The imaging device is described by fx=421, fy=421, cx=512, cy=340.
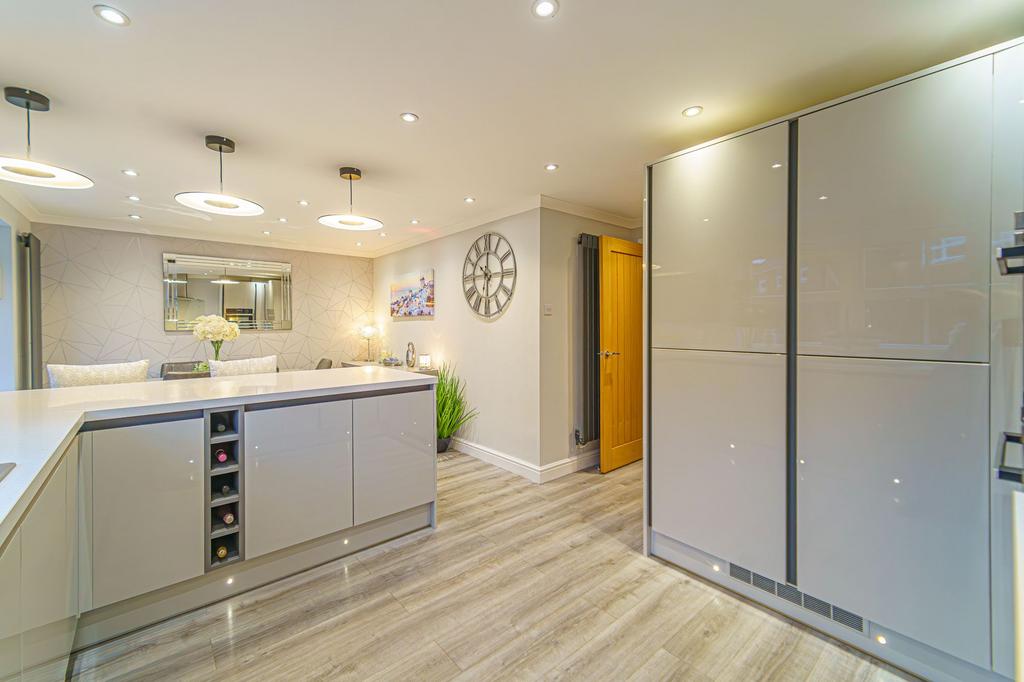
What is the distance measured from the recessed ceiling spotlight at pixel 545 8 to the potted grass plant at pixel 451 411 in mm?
3493

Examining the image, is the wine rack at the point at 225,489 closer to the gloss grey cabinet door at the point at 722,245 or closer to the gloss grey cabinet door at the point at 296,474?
the gloss grey cabinet door at the point at 296,474

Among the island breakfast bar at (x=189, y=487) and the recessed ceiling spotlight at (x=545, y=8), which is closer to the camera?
the island breakfast bar at (x=189, y=487)

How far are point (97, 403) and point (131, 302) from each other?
159 inches

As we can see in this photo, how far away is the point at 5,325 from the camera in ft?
12.4

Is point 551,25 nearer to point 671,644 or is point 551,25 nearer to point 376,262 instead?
point 671,644

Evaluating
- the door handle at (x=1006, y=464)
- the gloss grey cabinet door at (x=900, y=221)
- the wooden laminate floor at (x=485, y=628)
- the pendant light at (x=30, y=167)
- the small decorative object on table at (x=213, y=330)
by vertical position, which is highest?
the pendant light at (x=30, y=167)

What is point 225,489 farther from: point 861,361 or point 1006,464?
point 1006,464

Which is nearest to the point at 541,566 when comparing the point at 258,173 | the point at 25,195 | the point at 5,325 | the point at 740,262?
the point at 740,262

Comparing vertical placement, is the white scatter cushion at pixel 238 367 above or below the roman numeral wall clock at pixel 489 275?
below

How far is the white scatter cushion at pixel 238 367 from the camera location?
10.1ft

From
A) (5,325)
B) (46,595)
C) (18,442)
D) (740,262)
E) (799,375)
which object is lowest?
(46,595)

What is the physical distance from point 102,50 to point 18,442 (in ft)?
5.16

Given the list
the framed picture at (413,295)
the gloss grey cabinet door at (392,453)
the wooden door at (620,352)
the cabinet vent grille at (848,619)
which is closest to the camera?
the cabinet vent grille at (848,619)

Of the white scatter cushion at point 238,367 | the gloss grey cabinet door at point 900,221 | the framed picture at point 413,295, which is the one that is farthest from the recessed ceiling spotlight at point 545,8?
the framed picture at point 413,295
